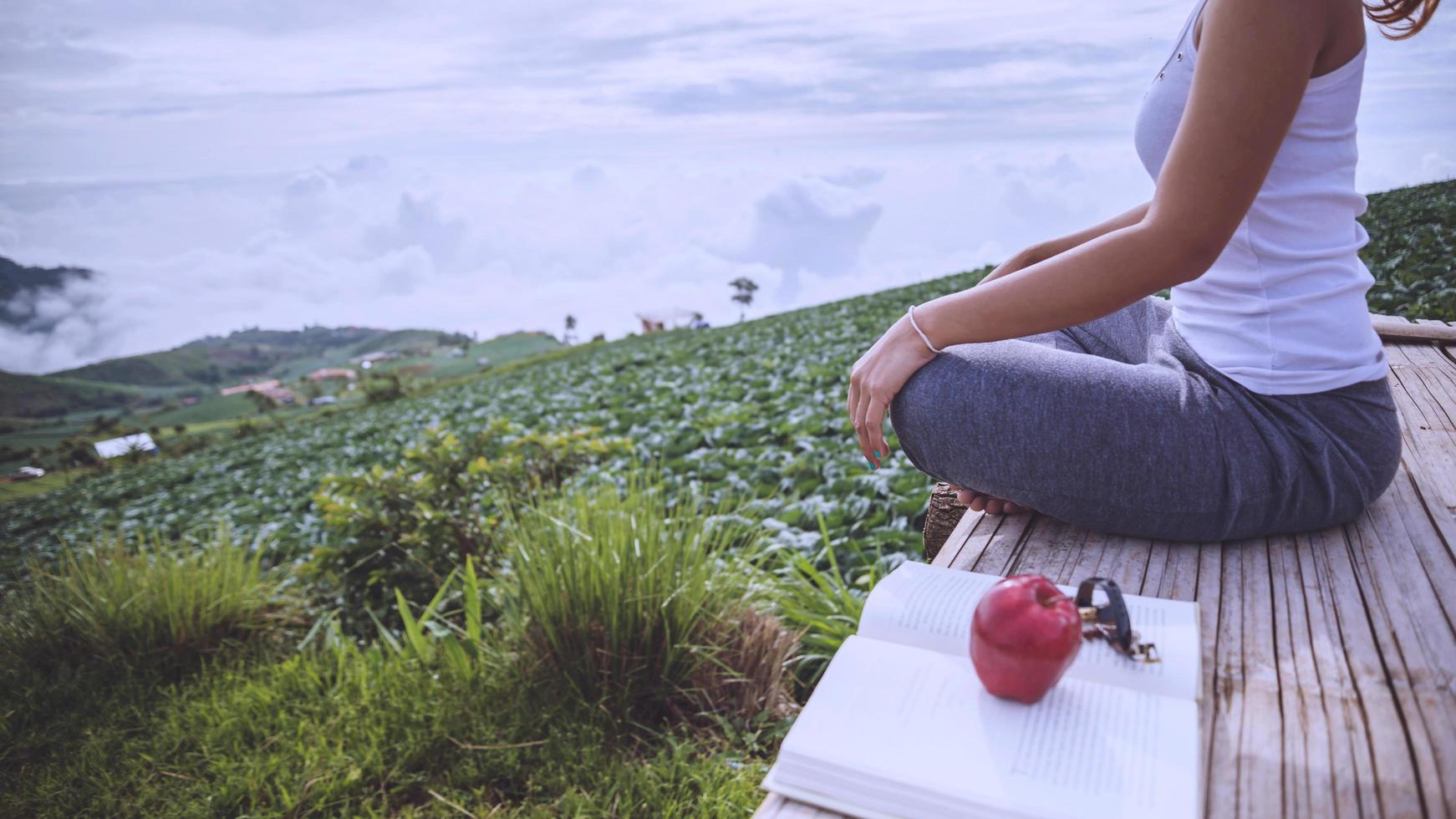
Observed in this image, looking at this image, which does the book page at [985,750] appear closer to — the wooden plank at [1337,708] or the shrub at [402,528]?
the wooden plank at [1337,708]

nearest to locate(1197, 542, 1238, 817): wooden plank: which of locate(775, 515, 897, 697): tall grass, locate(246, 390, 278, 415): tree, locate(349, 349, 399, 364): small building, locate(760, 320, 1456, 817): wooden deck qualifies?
locate(760, 320, 1456, 817): wooden deck

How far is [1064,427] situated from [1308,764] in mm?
511

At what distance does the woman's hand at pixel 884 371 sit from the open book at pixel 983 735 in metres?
0.38

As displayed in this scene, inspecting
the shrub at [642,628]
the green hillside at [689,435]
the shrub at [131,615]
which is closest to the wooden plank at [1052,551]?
the shrub at [642,628]

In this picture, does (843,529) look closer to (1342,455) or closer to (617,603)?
(617,603)

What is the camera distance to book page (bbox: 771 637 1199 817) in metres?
0.67

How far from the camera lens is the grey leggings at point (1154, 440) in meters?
1.13

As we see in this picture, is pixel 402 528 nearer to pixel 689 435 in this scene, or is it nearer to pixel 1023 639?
pixel 689 435

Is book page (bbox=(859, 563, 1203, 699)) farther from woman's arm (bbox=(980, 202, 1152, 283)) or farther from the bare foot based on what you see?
woman's arm (bbox=(980, 202, 1152, 283))

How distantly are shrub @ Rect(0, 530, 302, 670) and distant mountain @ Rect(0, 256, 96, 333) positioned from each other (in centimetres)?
3353

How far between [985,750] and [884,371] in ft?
1.95

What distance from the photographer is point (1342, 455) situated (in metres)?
1.16

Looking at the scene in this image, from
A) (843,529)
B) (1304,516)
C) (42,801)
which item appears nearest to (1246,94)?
(1304,516)

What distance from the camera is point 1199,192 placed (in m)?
1.01
